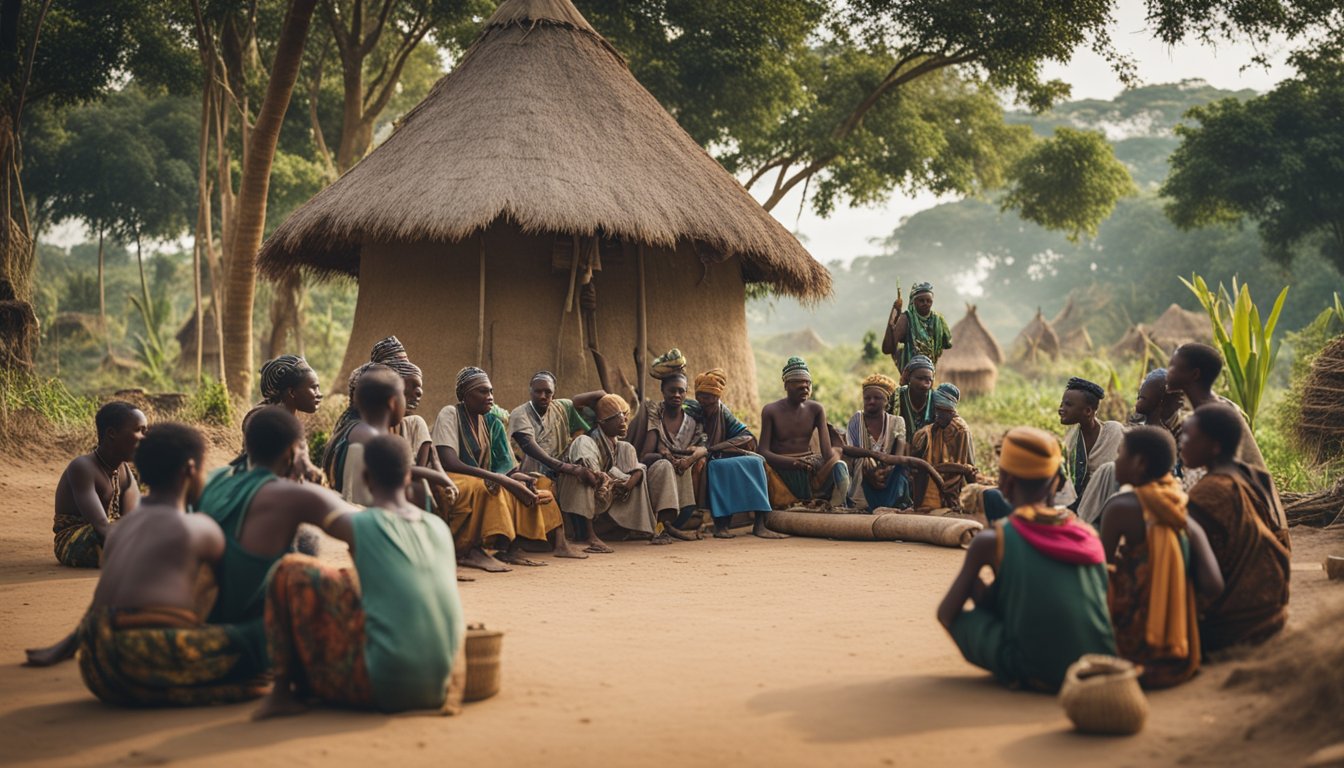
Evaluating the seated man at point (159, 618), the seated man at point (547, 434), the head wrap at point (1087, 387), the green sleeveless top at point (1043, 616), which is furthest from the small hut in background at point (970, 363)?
the seated man at point (159, 618)

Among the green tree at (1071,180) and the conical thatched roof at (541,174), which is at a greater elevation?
the green tree at (1071,180)

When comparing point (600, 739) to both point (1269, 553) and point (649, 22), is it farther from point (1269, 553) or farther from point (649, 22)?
point (649, 22)

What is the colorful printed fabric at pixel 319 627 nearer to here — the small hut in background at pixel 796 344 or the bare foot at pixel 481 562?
the bare foot at pixel 481 562

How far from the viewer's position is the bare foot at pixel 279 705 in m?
3.85

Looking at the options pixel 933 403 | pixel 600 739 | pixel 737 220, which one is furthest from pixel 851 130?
pixel 600 739

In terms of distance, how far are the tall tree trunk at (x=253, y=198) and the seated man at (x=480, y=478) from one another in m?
6.11

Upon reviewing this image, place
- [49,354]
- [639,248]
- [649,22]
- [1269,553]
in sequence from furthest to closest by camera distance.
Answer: [49,354] < [649,22] < [639,248] < [1269,553]

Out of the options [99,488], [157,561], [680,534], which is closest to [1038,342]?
[680,534]

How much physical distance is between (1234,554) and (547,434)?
4.81m

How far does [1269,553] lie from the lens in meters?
4.44

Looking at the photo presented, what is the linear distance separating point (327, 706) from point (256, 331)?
34052mm

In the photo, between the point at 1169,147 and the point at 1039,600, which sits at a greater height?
the point at 1169,147

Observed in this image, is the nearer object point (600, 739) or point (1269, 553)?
point (600, 739)

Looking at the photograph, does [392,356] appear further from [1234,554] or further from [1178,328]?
[1178,328]
